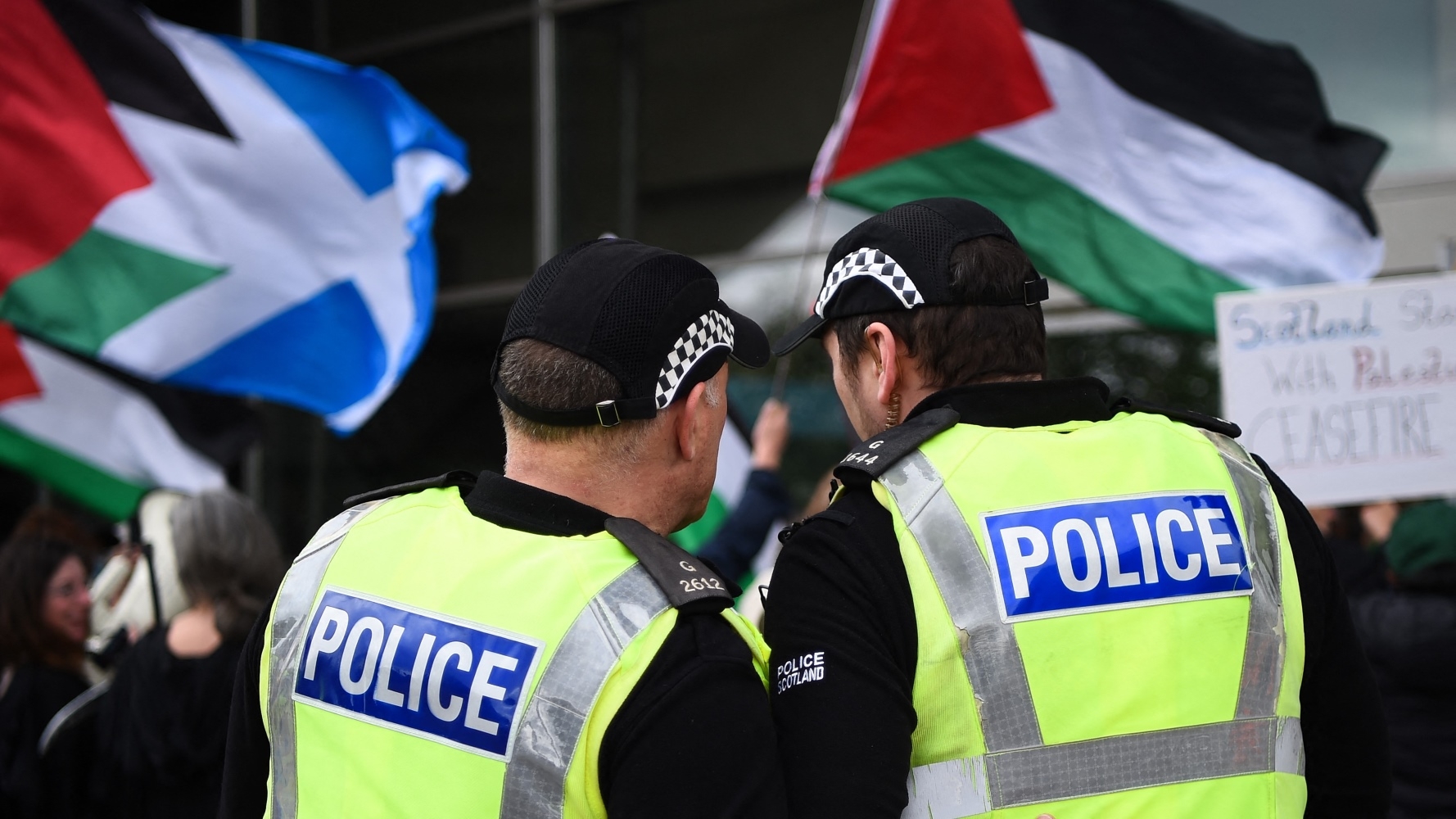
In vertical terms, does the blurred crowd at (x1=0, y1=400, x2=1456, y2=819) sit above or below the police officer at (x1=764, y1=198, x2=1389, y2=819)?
below

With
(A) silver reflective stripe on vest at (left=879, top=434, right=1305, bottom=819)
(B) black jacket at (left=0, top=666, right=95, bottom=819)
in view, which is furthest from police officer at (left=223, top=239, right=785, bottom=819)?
(B) black jacket at (left=0, top=666, right=95, bottom=819)

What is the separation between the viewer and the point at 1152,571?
172cm

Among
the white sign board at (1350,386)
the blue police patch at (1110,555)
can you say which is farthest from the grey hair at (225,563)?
the white sign board at (1350,386)

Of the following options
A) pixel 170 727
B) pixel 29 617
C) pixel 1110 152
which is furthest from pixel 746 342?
pixel 29 617

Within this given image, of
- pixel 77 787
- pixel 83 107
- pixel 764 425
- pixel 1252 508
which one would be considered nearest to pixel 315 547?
pixel 1252 508

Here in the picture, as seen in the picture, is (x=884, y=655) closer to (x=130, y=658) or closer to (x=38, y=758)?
(x=130, y=658)

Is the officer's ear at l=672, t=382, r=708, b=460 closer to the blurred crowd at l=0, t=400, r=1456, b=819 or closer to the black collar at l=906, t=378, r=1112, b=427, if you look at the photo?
the black collar at l=906, t=378, r=1112, b=427

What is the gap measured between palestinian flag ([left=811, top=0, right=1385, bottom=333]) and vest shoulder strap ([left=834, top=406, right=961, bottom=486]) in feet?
9.13

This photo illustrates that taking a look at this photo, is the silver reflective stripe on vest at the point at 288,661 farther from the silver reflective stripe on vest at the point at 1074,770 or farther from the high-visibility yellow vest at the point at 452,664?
the silver reflective stripe on vest at the point at 1074,770

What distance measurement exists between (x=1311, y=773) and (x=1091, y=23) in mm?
3417

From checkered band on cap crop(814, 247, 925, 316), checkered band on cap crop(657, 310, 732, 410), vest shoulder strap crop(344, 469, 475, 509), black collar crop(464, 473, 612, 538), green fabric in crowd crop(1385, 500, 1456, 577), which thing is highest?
checkered band on cap crop(814, 247, 925, 316)

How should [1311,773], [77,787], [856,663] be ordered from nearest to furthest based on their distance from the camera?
[856,663], [1311,773], [77,787]

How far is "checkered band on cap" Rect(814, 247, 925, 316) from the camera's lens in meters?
1.87

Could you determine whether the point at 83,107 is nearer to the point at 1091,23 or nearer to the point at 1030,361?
the point at 1091,23
